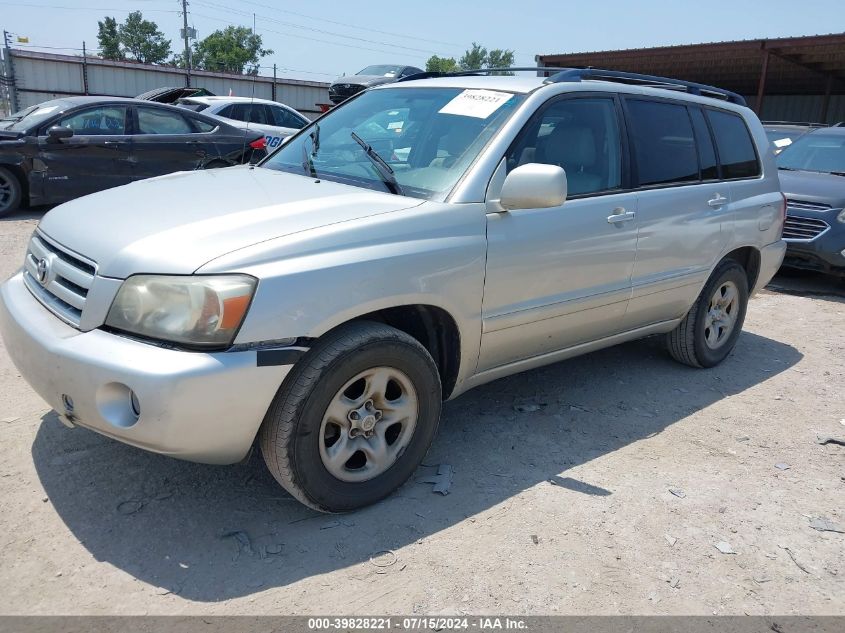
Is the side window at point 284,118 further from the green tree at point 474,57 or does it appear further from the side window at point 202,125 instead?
the green tree at point 474,57

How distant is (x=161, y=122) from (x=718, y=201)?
7.73 metres

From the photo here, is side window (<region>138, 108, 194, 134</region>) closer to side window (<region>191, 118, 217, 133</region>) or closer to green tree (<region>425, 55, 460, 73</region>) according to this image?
side window (<region>191, 118, 217, 133</region>)

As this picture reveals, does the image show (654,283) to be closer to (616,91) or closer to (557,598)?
(616,91)

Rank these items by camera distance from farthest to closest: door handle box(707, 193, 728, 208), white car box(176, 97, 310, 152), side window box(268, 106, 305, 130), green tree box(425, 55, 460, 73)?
green tree box(425, 55, 460, 73)
side window box(268, 106, 305, 130)
white car box(176, 97, 310, 152)
door handle box(707, 193, 728, 208)

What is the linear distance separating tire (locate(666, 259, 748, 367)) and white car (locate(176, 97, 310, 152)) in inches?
336

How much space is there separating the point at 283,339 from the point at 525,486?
4.64ft

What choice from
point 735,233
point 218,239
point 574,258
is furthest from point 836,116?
point 218,239

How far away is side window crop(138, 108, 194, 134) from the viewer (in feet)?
31.9

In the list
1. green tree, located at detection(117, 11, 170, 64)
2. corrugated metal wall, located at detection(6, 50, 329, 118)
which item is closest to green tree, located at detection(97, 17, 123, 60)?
green tree, located at detection(117, 11, 170, 64)

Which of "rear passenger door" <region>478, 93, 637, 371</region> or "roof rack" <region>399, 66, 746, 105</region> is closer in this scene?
"rear passenger door" <region>478, 93, 637, 371</region>

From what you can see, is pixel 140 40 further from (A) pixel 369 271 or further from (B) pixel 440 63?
(A) pixel 369 271

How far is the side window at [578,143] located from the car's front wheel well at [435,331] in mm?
803

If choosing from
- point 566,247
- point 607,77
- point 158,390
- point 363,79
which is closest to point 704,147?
point 607,77

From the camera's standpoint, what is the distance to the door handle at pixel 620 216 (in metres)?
3.89
